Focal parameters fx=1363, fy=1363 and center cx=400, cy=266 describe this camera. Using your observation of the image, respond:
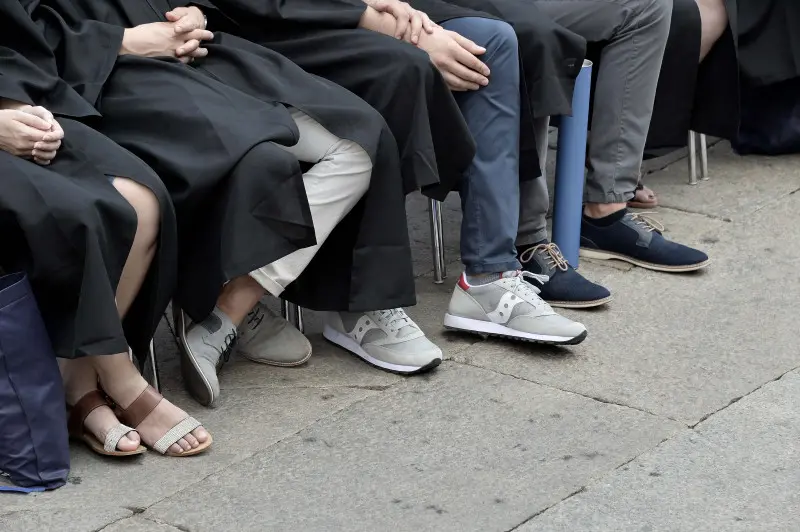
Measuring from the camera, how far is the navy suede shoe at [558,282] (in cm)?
417

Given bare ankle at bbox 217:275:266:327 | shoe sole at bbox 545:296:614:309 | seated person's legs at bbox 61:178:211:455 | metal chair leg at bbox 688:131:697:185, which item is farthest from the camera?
metal chair leg at bbox 688:131:697:185

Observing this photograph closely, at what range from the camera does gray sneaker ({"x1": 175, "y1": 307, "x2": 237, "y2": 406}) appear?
3486mm

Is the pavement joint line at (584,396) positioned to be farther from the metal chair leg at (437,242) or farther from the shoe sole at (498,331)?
the metal chair leg at (437,242)

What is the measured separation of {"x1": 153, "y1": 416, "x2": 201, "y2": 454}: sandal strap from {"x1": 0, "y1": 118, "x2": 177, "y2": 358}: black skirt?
274 mm

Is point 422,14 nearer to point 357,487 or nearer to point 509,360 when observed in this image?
point 509,360

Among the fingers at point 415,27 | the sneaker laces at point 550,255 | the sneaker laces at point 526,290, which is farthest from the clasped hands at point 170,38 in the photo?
the sneaker laces at point 550,255

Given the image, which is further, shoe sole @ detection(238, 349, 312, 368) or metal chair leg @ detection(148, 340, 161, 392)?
shoe sole @ detection(238, 349, 312, 368)

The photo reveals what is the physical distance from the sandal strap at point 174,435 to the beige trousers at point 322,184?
18.2 inches

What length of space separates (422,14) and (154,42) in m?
0.85

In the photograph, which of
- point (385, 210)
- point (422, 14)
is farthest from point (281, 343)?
point (422, 14)

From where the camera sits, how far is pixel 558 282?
165 inches

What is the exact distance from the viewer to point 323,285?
3791 millimetres

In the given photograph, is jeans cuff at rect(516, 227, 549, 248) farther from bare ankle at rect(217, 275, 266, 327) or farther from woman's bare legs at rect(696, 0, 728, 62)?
woman's bare legs at rect(696, 0, 728, 62)

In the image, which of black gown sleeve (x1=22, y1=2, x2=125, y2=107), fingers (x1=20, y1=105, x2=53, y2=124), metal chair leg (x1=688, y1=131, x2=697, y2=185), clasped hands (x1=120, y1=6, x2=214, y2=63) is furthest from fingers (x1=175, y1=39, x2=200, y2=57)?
metal chair leg (x1=688, y1=131, x2=697, y2=185)
